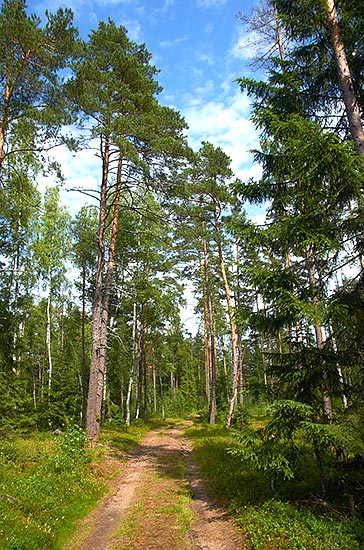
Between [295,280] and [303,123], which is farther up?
[303,123]

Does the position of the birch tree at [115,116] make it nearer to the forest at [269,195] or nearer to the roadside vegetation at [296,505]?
the forest at [269,195]

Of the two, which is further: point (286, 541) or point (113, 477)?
point (113, 477)

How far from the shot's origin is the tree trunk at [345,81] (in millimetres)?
6742

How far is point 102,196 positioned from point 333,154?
32.1 feet

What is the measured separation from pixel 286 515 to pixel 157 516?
8.70ft

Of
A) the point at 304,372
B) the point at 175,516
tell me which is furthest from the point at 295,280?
the point at 175,516

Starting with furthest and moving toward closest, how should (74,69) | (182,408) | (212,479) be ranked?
1. (182,408)
2. (74,69)
3. (212,479)

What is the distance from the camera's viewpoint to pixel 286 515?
584 centimetres

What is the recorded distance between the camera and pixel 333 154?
5688mm

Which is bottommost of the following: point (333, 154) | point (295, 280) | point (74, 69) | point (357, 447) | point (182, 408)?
point (182, 408)

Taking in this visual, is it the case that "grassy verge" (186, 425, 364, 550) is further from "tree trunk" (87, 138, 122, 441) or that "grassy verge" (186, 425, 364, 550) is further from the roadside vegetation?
"tree trunk" (87, 138, 122, 441)

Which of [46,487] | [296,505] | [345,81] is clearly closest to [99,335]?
[46,487]

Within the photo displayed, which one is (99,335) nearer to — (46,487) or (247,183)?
(46,487)

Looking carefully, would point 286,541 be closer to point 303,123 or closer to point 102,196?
point 303,123
